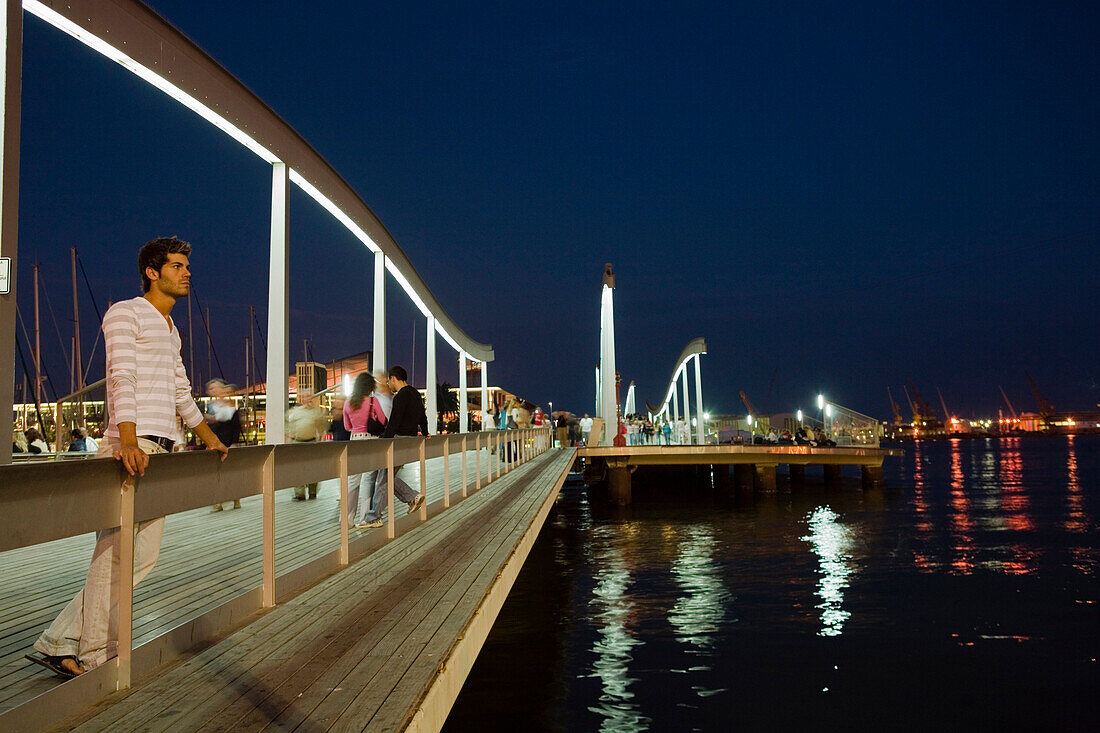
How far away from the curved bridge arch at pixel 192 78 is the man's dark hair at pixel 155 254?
341 centimetres

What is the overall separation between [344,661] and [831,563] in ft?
53.9

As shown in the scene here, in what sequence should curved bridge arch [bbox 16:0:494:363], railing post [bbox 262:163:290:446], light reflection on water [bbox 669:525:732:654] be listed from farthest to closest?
light reflection on water [bbox 669:525:732:654]
railing post [bbox 262:163:290:446]
curved bridge arch [bbox 16:0:494:363]

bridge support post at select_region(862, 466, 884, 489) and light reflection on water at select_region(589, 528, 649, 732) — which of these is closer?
light reflection on water at select_region(589, 528, 649, 732)

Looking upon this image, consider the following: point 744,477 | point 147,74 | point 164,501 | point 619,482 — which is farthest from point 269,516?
point 744,477

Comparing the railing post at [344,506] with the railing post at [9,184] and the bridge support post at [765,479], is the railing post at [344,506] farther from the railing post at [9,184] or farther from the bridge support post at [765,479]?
the bridge support post at [765,479]

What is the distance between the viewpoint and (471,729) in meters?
7.82

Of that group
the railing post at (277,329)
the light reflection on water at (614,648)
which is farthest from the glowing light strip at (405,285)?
the railing post at (277,329)

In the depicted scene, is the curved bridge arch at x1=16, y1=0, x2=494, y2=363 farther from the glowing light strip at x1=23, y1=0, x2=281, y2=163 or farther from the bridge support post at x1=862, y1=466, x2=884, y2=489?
the bridge support post at x1=862, y1=466, x2=884, y2=489

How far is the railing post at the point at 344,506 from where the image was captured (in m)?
6.07

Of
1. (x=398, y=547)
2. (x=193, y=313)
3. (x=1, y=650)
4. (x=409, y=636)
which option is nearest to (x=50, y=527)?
(x=1, y=650)

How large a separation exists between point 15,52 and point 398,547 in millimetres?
4404

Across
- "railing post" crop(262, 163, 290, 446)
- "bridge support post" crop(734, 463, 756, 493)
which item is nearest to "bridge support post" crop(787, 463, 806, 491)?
"bridge support post" crop(734, 463, 756, 493)

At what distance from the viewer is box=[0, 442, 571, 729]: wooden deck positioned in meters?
3.96

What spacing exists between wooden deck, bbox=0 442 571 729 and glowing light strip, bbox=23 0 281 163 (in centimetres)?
383
